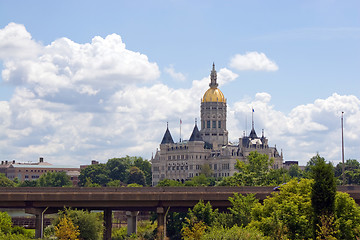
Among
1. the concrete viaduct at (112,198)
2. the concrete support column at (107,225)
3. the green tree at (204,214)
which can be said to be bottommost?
the concrete support column at (107,225)

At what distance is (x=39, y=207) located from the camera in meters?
80.2

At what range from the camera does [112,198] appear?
79562 millimetres

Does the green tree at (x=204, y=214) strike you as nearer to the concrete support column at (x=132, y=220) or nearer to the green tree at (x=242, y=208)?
the green tree at (x=242, y=208)

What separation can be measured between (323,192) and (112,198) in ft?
97.0

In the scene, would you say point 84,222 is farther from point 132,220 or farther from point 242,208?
point 132,220

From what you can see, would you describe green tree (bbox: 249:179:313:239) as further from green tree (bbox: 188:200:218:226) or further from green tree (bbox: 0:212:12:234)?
green tree (bbox: 0:212:12:234)

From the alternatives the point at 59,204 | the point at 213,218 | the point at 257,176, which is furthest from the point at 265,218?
the point at 257,176

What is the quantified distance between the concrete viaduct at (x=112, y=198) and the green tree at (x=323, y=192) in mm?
23683

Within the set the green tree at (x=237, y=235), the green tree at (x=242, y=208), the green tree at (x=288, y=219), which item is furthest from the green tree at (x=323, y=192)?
the green tree at (x=242, y=208)

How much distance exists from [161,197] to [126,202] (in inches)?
157

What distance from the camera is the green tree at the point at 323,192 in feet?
186

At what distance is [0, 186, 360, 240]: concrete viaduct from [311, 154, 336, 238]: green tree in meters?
23.7

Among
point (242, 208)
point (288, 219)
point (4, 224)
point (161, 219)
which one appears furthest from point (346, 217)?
point (4, 224)

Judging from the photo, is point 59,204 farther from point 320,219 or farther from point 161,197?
point 320,219
